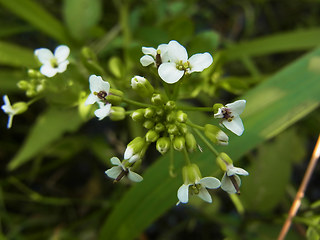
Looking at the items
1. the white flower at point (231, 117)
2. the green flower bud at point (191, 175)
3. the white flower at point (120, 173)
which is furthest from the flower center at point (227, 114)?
the white flower at point (120, 173)

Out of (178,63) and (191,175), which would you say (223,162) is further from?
(178,63)

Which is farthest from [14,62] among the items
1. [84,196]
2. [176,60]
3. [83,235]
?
[176,60]

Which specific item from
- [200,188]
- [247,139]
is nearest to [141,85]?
[200,188]

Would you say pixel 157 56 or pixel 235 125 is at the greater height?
pixel 157 56

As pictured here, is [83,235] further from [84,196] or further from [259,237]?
[259,237]

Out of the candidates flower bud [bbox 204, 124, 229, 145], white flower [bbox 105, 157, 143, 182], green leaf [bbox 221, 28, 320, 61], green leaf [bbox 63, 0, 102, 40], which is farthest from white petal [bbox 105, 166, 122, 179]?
green leaf [bbox 221, 28, 320, 61]

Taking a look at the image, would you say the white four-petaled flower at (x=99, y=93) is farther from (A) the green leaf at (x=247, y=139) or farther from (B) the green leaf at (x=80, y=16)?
(B) the green leaf at (x=80, y=16)
